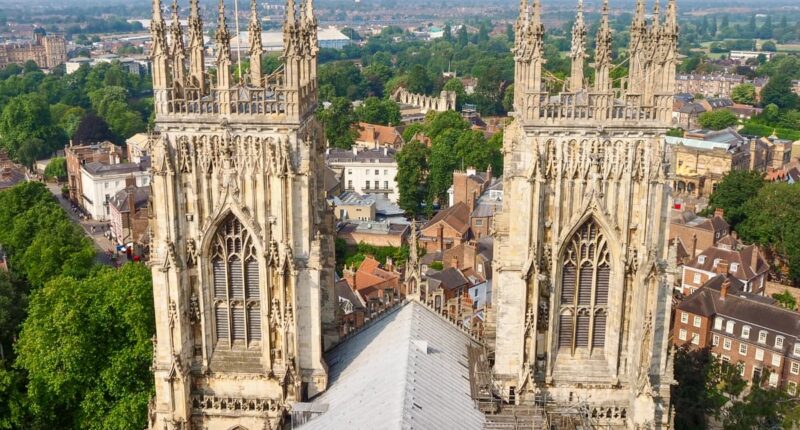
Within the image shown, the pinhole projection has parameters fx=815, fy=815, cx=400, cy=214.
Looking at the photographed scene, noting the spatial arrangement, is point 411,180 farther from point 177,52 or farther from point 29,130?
point 29,130

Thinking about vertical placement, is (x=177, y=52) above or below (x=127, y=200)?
above

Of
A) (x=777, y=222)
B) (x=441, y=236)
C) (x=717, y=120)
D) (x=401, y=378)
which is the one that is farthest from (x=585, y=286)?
(x=717, y=120)

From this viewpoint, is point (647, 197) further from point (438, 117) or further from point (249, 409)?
point (438, 117)

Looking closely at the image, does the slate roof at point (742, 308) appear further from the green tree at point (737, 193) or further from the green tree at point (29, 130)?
the green tree at point (29, 130)

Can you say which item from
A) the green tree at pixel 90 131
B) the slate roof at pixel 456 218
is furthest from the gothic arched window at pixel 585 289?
the green tree at pixel 90 131

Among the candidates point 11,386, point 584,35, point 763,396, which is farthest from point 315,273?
point 763,396
